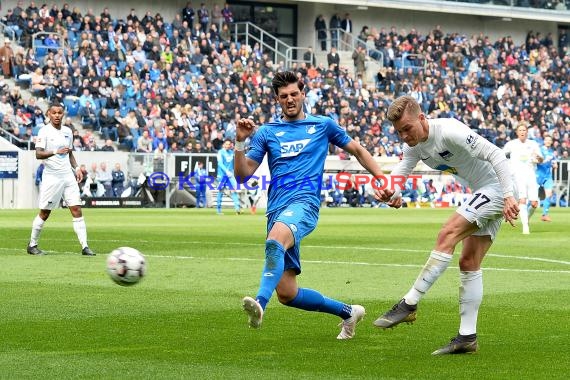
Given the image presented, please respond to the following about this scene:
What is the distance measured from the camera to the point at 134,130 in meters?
45.0

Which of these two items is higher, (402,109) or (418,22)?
(418,22)

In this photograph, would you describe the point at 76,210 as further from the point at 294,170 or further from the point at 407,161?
the point at 407,161

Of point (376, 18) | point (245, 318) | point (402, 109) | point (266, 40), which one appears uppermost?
point (376, 18)

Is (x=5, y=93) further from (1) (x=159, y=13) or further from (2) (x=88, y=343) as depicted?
(2) (x=88, y=343)

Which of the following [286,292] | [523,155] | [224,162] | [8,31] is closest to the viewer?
[286,292]

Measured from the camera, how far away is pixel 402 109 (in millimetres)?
9125

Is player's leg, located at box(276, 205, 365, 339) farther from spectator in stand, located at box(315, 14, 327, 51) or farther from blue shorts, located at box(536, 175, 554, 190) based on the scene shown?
spectator in stand, located at box(315, 14, 327, 51)

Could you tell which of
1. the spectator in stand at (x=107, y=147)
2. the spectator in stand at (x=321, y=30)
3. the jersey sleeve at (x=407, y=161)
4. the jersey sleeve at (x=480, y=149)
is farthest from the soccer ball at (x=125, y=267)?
the spectator in stand at (x=321, y=30)

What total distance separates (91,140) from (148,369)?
35.3 metres

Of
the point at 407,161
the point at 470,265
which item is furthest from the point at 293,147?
the point at 470,265

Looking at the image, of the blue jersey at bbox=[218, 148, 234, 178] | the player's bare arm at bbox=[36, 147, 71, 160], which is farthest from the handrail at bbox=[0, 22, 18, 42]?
the player's bare arm at bbox=[36, 147, 71, 160]

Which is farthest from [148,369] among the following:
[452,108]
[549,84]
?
[549,84]

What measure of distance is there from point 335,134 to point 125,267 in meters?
2.37

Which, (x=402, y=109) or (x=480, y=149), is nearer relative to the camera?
(x=402, y=109)
